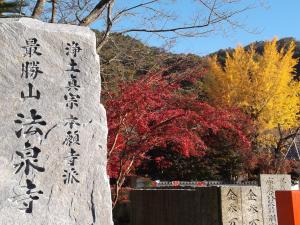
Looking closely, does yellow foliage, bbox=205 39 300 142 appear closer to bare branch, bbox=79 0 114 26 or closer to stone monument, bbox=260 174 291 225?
stone monument, bbox=260 174 291 225

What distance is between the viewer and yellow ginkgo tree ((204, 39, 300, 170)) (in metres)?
23.6

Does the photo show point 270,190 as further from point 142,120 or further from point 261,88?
point 261,88

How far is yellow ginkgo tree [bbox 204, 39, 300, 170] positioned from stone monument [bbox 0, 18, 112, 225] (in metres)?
19.5

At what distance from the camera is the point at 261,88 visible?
24.1 m

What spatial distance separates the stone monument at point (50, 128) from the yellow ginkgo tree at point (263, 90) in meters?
19.5

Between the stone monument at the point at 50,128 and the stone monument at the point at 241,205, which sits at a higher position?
the stone monument at the point at 50,128

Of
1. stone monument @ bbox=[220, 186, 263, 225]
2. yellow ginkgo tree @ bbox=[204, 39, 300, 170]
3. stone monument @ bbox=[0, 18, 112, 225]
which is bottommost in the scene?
stone monument @ bbox=[220, 186, 263, 225]

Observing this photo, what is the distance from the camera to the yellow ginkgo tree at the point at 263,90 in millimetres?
23562

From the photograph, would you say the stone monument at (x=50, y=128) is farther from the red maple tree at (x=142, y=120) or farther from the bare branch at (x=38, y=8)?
the bare branch at (x=38, y=8)

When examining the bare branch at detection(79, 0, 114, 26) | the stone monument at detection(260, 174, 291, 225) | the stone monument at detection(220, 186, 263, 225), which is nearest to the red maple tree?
the bare branch at detection(79, 0, 114, 26)

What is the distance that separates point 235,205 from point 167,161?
1169 centimetres

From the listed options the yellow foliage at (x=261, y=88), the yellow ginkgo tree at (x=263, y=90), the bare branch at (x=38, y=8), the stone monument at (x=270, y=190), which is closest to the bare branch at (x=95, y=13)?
the bare branch at (x=38, y=8)

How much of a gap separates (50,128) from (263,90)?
21.5 m

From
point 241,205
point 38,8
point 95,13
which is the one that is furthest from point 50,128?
point 95,13
